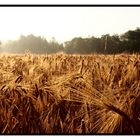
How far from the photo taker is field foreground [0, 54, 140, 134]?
5.34 ft

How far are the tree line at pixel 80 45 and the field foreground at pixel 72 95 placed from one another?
40 millimetres

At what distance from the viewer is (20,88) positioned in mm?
1653

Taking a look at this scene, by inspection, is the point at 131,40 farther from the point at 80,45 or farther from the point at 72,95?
the point at 72,95

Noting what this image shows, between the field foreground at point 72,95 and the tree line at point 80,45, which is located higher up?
the tree line at point 80,45

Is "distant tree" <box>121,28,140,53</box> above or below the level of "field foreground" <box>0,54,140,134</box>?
above

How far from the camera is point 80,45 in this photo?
1.65 meters

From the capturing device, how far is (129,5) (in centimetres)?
167

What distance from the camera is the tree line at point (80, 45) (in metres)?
1.65

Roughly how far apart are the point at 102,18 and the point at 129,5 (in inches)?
7.8

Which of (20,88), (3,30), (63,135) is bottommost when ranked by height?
(63,135)

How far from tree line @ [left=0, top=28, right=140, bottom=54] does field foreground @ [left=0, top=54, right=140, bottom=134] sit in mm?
40

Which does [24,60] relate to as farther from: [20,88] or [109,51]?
[109,51]

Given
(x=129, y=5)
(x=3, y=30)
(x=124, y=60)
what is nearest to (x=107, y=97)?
(x=124, y=60)

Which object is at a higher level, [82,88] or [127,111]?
[82,88]
